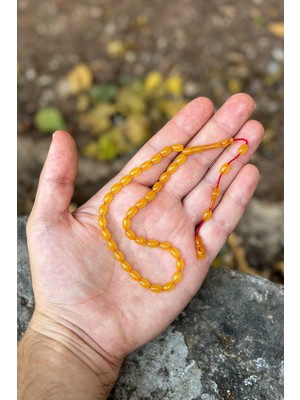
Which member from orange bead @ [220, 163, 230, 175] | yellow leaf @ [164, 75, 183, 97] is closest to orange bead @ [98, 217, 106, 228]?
orange bead @ [220, 163, 230, 175]

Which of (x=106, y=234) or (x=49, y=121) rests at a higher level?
(x=106, y=234)

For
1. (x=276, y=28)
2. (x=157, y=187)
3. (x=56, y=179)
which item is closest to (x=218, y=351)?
(x=157, y=187)

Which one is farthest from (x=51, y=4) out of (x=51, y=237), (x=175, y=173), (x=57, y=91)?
(x=51, y=237)

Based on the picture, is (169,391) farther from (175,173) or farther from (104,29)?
(104,29)

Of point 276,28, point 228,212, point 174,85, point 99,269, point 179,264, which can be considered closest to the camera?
point 99,269

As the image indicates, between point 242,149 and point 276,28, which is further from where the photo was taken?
point 276,28

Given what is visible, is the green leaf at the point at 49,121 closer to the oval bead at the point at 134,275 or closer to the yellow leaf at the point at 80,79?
the yellow leaf at the point at 80,79

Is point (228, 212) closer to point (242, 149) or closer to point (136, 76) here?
point (242, 149)

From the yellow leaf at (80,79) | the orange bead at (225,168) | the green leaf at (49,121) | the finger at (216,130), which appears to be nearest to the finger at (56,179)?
the finger at (216,130)
